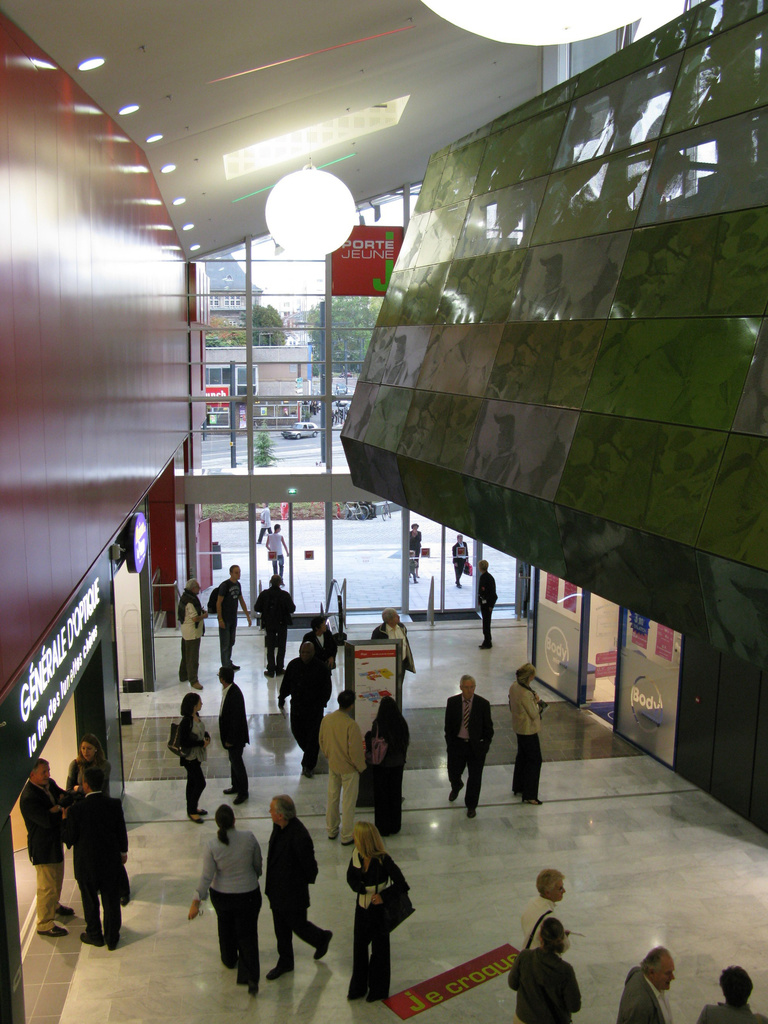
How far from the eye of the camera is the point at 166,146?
9.43 metres

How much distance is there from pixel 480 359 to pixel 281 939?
14.4ft

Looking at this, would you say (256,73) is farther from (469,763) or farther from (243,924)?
(243,924)

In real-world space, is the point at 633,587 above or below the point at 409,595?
above

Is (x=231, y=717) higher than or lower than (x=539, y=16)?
lower

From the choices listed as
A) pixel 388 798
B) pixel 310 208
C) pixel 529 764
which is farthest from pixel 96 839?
pixel 310 208

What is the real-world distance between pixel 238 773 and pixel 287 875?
3.03 metres

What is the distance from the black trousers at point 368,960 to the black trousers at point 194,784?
9.60ft

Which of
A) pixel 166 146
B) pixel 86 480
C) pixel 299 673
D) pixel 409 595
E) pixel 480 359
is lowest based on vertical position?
pixel 409 595

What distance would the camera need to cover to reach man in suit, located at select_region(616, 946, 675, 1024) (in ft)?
14.9

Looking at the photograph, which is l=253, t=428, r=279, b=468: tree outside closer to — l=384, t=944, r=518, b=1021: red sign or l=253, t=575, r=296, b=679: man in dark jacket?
l=253, t=575, r=296, b=679: man in dark jacket

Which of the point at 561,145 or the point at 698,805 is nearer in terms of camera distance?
the point at 561,145

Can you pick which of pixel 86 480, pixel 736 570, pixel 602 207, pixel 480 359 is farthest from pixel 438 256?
pixel 736 570

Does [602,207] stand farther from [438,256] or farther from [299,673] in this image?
[299,673]

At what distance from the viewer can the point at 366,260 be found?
17.8m
